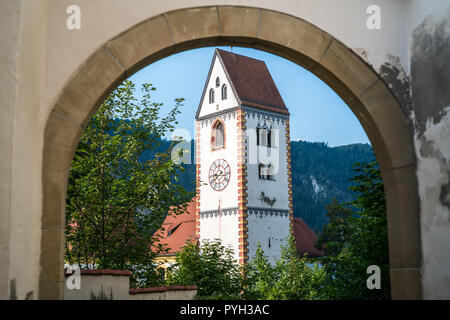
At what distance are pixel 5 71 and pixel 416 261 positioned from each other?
10.6 feet

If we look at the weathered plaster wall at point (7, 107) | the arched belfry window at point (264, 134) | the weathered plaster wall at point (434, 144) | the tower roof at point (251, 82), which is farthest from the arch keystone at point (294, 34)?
the arched belfry window at point (264, 134)

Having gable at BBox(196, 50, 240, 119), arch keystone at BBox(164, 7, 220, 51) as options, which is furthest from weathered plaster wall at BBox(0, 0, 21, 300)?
gable at BBox(196, 50, 240, 119)

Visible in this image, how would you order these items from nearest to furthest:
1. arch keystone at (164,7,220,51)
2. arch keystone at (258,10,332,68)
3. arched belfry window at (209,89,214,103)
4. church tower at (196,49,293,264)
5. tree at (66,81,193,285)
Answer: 1. arch keystone at (164,7,220,51)
2. arch keystone at (258,10,332,68)
3. tree at (66,81,193,285)
4. church tower at (196,49,293,264)
5. arched belfry window at (209,89,214,103)

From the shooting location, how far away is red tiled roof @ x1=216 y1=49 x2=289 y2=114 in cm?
4334

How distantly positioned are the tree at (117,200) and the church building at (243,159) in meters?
27.0

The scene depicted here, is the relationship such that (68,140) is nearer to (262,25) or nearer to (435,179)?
(262,25)

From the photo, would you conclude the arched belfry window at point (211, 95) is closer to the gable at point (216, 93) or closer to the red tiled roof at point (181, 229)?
the gable at point (216, 93)

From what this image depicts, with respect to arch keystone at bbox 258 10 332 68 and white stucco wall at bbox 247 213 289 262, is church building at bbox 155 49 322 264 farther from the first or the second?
arch keystone at bbox 258 10 332 68

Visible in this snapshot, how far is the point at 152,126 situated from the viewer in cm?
1352

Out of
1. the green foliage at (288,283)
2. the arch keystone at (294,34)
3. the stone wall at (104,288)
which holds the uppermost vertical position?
the arch keystone at (294,34)

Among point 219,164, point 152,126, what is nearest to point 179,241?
point 219,164

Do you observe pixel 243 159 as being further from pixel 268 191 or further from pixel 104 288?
pixel 104 288

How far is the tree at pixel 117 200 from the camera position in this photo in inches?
467
